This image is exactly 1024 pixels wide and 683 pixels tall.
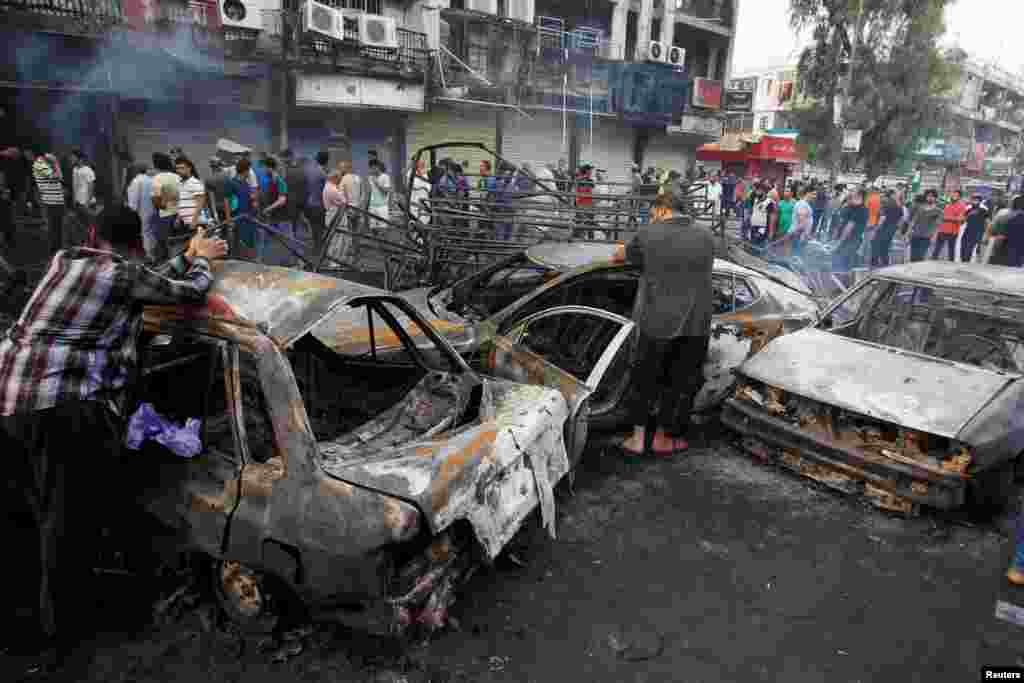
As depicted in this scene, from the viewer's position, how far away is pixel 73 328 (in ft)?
8.62

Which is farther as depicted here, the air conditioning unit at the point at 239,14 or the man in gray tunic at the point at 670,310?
the air conditioning unit at the point at 239,14

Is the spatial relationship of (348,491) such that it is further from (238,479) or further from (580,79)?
(580,79)

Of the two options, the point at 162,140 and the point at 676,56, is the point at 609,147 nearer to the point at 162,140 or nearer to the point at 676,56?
the point at 676,56

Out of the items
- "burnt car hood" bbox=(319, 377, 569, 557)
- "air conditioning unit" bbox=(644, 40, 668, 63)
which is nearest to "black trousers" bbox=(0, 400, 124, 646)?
"burnt car hood" bbox=(319, 377, 569, 557)

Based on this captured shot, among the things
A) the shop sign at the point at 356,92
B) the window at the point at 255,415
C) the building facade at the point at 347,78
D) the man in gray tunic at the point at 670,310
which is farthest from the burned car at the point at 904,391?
the shop sign at the point at 356,92

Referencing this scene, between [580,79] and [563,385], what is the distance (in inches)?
774

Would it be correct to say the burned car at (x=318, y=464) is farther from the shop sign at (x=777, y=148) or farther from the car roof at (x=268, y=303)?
the shop sign at (x=777, y=148)

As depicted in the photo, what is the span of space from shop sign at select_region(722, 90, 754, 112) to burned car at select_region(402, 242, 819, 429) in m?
23.1

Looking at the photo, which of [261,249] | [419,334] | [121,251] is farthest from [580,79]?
[121,251]

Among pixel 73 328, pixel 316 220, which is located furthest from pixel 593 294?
pixel 316 220

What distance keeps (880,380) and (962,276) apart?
129cm

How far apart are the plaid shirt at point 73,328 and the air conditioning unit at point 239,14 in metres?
13.1

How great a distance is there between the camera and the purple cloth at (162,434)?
2701 mm

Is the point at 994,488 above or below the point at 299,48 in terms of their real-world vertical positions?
below
